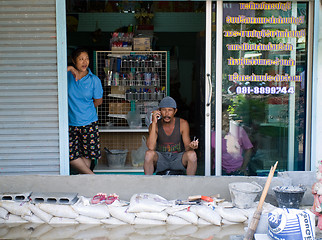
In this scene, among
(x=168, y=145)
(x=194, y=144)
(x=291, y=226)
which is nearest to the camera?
(x=291, y=226)

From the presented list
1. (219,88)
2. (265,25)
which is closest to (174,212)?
(219,88)

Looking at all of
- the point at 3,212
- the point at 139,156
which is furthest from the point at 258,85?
the point at 3,212

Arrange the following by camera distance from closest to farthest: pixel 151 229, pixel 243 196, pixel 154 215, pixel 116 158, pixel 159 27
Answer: pixel 151 229
pixel 154 215
pixel 243 196
pixel 116 158
pixel 159 27

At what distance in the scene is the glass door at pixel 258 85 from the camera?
4828 millimetres

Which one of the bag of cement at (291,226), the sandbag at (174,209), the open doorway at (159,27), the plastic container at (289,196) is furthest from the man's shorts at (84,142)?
the bag of cement at (291,226)

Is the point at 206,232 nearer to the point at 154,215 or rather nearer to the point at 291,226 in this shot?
the point at 154,215

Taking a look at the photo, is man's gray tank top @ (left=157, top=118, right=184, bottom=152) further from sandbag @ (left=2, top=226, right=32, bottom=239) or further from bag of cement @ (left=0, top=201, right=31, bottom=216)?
sandbag @ (left=2, top=226, right=32, bottom=239)

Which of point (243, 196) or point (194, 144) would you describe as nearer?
point (243, 196)

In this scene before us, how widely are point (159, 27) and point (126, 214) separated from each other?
5581 millimetres

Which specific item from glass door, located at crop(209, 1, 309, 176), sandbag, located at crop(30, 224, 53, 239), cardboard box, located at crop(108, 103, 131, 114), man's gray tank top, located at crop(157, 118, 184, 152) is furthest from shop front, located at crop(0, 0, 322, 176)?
cardboard box, located at crop(108, 103, 131, 114)

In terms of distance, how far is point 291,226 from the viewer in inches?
106

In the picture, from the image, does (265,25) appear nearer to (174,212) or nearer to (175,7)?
(174,212)

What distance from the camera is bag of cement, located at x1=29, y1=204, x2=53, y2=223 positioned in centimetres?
402

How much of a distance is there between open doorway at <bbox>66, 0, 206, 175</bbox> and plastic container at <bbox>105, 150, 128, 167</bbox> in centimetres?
182
